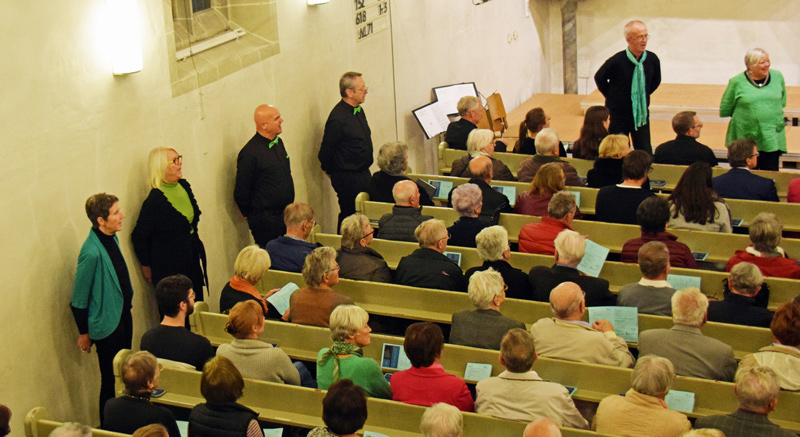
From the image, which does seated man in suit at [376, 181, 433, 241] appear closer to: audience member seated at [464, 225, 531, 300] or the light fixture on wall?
audience member seated at [464, 225, 531, 300]

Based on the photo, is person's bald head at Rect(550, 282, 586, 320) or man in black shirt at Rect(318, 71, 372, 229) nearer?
person's bald head at Rect(550, 282, 586, 320)

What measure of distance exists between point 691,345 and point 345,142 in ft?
12.6

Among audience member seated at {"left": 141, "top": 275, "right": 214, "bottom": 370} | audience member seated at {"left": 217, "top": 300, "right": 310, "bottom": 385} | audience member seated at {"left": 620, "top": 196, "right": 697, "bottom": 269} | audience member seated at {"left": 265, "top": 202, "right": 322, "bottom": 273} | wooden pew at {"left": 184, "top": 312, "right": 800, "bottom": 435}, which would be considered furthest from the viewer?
audience member seated at {"left": 265, "top": 202, "right": 322, "bottom": 273}

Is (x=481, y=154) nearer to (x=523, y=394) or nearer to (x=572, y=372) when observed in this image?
(x=572, y=372)

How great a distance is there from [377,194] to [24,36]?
115 inches

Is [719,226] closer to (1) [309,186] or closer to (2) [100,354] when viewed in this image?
(1) [309,186]

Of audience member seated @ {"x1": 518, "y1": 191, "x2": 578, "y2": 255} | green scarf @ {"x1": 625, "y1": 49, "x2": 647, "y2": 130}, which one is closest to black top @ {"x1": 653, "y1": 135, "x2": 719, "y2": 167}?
green scarf @ {"x1": 625, "y1": 49, "x2": 647, "y2": 130}

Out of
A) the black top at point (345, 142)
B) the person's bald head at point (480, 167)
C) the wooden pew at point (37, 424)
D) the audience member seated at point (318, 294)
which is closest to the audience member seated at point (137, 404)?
the wooden pew at point (37, 424)

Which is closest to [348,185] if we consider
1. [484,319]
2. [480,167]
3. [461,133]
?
[461,133]

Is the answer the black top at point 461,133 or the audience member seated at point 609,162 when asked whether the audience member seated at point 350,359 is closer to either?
the audience member seated at point 609,162

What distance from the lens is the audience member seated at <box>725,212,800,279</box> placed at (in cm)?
500

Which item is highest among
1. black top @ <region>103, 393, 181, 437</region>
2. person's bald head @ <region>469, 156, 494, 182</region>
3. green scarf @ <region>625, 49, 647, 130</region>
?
green scarf @ <region>625, 49, 647, 130</region>

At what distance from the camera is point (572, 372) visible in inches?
165

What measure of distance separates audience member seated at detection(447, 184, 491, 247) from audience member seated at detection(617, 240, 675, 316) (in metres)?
1.27
